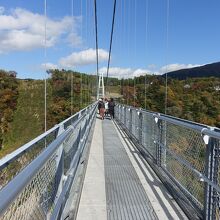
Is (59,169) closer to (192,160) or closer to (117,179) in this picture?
(192,160)

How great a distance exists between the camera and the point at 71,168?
369 centimetres

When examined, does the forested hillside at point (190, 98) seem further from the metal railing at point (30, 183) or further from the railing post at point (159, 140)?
the metal railing at point (30, 183)

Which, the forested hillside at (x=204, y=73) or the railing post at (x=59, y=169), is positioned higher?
the forested hillside at (x=204, y=73)

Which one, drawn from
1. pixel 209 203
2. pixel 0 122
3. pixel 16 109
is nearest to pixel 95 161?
pixel 209 203

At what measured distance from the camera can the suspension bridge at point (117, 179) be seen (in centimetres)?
160

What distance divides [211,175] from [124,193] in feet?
4.82

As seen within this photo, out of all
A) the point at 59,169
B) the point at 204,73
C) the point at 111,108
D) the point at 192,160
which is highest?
the point at 204,73

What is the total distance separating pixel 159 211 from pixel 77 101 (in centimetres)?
1161

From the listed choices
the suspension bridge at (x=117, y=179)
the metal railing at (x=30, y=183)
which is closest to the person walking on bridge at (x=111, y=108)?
the suspension bridge at (x=117, y=179)

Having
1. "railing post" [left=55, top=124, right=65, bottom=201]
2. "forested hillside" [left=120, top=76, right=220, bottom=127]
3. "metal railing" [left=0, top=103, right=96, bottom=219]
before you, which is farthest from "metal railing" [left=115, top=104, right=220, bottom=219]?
"forested hillside" [left=120, top=76, right=220, bottom=127]

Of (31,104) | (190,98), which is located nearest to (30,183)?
(190,98)

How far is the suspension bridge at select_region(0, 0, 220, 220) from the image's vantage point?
1604mm

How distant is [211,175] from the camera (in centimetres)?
335

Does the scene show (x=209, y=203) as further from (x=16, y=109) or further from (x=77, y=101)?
(x=16, y=109)
